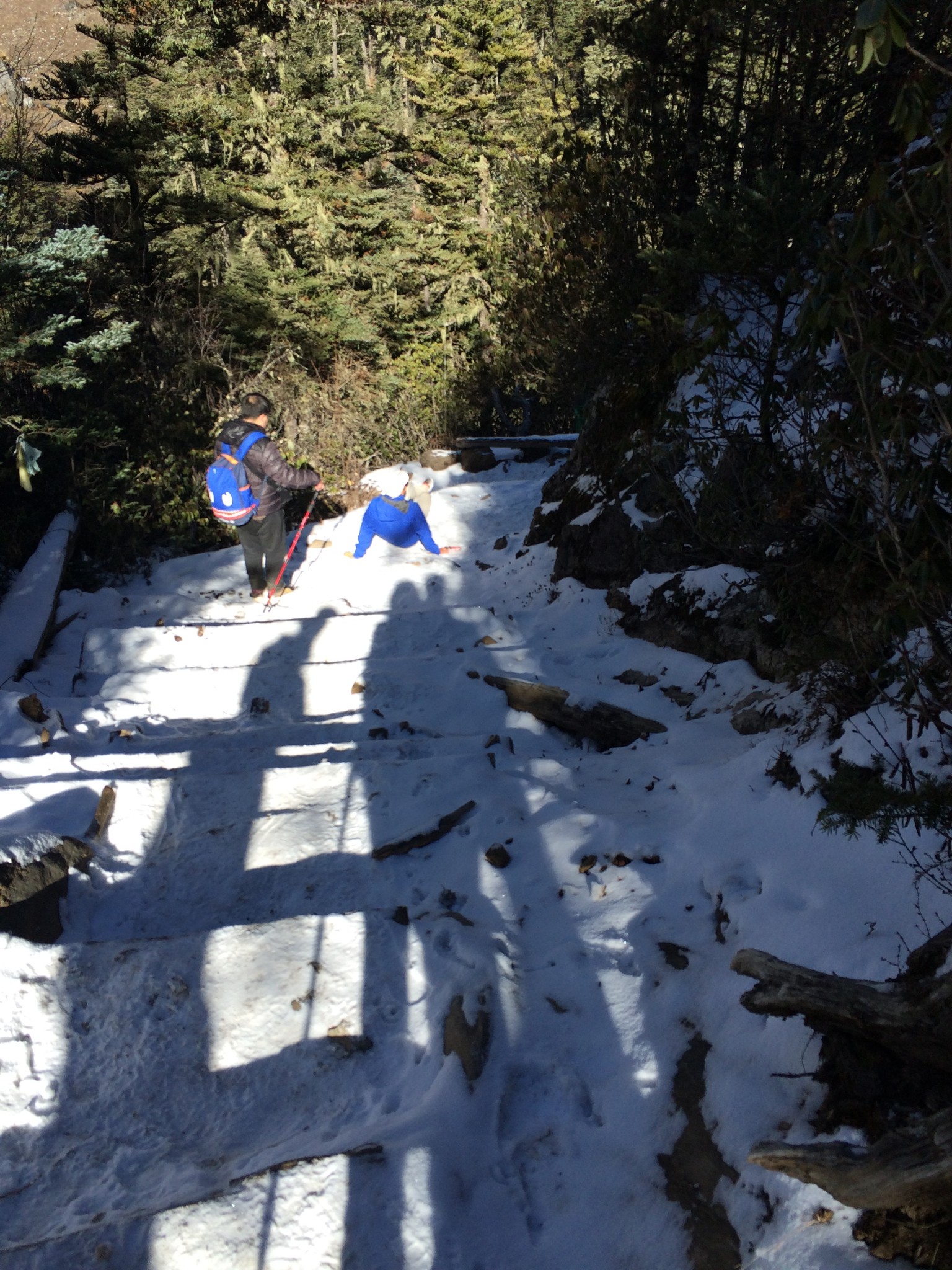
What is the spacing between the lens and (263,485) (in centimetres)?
821

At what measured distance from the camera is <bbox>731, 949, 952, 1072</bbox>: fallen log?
214cm

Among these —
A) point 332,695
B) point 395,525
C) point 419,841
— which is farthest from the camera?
point 395,525

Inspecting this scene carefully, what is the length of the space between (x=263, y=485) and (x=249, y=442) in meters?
0.43

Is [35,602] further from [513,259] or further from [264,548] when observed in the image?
[513,259]

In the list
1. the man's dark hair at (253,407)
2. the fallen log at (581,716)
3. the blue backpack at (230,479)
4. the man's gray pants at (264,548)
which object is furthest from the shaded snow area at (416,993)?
the man's dark hair at (253,407)

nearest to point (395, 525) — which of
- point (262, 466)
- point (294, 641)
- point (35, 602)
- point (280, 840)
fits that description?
point (262, 466)

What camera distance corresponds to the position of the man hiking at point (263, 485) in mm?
8062

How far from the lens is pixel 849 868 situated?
10.2 feet

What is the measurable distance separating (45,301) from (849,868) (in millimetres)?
Result: 10990

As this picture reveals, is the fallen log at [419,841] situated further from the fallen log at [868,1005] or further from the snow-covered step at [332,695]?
the fallen log at [868,1005]

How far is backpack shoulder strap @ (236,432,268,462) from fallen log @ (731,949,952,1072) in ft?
22.5

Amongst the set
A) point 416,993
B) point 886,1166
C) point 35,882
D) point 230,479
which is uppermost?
point 886,1166

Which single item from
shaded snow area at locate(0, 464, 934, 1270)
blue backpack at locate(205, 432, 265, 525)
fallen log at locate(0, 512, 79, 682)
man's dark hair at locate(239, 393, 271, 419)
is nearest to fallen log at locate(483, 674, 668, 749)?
shaded snow area at locate(0, 464, 934, 1270)

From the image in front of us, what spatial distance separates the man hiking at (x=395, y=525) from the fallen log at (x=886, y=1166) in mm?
8456
